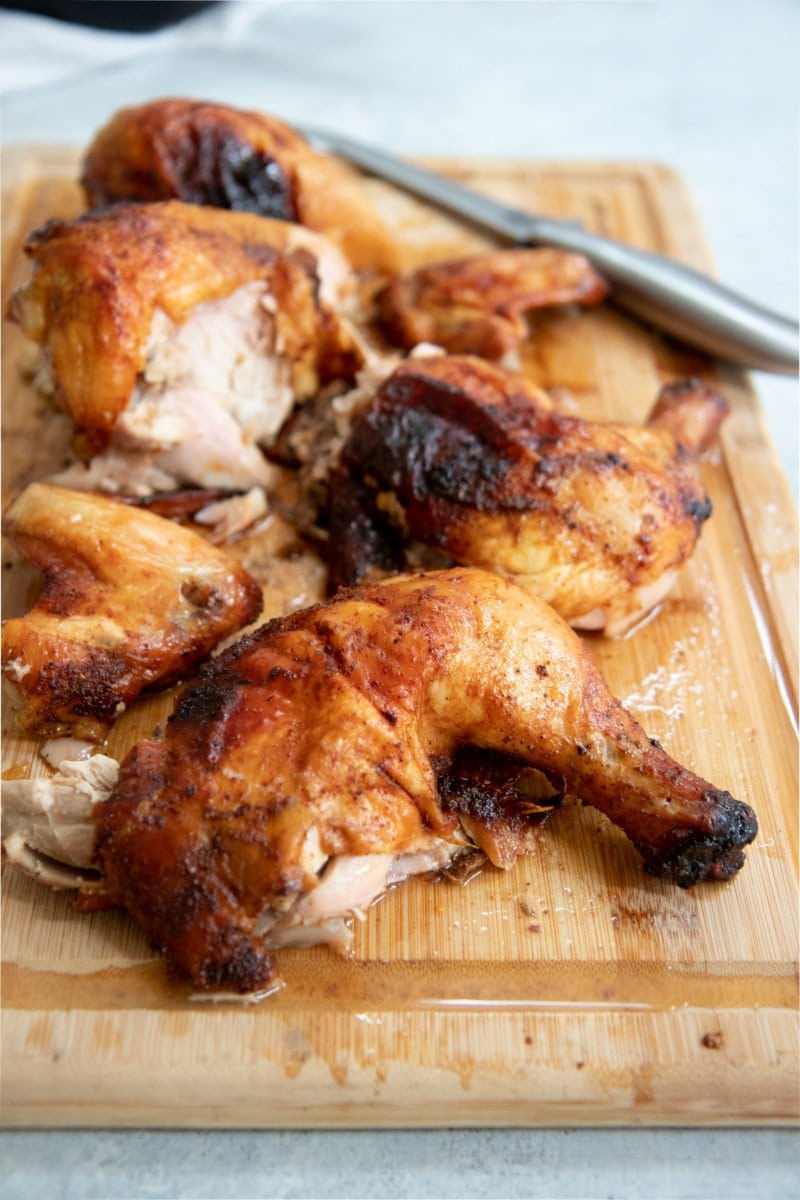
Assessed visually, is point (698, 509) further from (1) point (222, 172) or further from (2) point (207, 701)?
(1) point (222, 172)


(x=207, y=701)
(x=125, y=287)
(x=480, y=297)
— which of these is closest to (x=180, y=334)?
(x=125, y=287)

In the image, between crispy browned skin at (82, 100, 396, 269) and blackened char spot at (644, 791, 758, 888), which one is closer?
blackened char spot at (644, 791, 758, 888)

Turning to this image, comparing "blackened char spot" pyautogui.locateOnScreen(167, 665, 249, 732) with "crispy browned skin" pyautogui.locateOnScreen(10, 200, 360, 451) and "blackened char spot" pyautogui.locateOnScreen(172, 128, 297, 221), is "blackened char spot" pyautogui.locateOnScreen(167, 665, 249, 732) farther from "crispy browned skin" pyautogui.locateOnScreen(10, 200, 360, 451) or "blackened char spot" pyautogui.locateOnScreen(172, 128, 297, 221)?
"blackened char spot" pyautogui.locateOnScreen(172, 128, 297, 221)

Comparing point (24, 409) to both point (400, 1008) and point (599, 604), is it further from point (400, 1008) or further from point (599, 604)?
point (400, 1008)

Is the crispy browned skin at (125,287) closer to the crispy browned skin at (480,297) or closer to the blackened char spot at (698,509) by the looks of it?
the crispy browned skin at (480,297)

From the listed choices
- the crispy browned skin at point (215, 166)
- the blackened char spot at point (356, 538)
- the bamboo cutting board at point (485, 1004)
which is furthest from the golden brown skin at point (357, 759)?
the crispy browned skin at point (215, 166)

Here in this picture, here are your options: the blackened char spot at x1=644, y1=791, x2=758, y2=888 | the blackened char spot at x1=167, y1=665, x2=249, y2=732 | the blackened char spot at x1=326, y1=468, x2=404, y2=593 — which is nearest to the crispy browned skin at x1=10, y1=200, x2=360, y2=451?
the blackened char spot at x1=326, y1=468, x2=404, y2=593
